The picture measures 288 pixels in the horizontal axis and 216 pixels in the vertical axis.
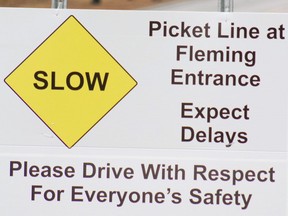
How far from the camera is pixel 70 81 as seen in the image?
11.2 ft

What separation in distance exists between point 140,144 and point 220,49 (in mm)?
647

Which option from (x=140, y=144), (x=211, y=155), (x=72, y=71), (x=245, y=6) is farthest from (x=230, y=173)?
(x=245, y=6)

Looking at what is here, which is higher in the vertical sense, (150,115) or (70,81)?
(70,81)

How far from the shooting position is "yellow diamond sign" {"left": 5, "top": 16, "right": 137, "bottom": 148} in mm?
3412

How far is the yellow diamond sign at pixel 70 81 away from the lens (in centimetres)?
341

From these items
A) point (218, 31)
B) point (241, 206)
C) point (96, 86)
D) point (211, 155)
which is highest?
point (218, 31)

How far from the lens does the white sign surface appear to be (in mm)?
3379

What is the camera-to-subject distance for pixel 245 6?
16.7ft

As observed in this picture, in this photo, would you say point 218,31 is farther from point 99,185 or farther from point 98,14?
point 99,185

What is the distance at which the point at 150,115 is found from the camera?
340 centimetres

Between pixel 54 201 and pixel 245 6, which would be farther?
pixel 245 6

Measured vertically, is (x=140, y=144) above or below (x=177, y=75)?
below

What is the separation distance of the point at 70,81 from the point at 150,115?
1.51 feet

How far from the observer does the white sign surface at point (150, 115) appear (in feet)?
11.1
